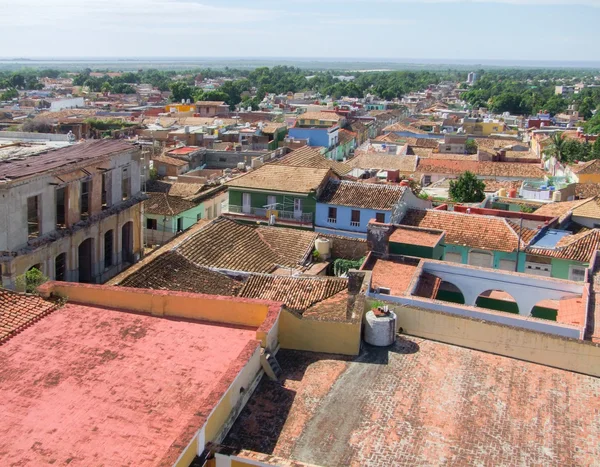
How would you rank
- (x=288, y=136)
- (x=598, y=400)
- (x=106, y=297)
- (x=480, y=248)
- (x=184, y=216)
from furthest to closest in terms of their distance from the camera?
1. (x=288, y=136)
2. (x=184, y=216)
3. (x=480, y=248)
4. (x=106, y=297)
5. (x=598, y=400)

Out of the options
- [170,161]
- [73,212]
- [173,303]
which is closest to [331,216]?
[73,212]

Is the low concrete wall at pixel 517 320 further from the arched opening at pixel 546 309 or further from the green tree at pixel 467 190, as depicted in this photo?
the green tree at pixel 467 190

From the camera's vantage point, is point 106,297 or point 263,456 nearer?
point 263,456

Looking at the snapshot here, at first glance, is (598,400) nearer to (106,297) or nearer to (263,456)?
(263,456)

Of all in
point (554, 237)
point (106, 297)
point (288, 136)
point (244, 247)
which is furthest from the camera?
point (288, 136)

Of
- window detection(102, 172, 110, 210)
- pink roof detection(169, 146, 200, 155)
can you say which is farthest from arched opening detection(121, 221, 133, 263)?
pink roof detection(169, 146, 200, 155)

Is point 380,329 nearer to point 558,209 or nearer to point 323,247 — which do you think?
point 323,247

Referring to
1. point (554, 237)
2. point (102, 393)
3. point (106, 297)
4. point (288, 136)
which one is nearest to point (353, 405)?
point (102, 393)

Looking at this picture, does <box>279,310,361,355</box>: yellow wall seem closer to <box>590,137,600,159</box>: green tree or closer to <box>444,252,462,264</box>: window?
<box>444,252,462,264</box>: window
